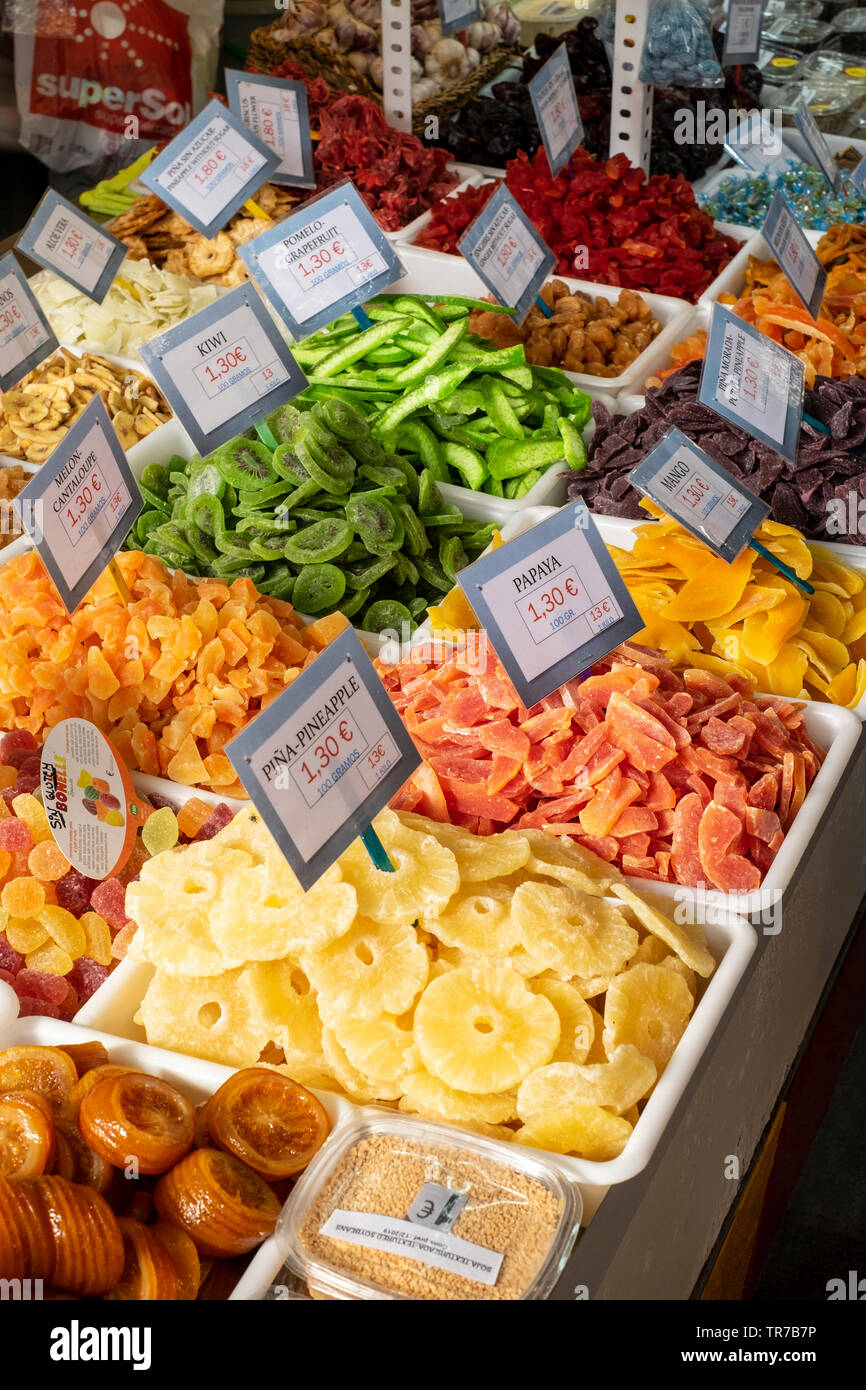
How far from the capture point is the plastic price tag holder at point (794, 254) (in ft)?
9.14

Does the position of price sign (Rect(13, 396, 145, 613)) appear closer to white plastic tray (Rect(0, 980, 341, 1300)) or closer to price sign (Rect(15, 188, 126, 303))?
white plastic tray (Rect(0, 980, 341, 1300))

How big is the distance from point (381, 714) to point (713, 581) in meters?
0.87

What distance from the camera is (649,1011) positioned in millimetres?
1572

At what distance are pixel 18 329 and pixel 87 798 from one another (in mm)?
1112

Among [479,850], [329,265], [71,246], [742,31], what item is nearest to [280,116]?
[71,246]

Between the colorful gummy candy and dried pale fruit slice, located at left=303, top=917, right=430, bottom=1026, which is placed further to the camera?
the colorful gummy candy

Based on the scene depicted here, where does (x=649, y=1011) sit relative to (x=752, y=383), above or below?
below

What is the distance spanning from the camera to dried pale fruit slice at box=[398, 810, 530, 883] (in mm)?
1658

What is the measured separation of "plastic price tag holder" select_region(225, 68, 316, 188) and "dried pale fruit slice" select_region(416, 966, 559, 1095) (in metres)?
2.51

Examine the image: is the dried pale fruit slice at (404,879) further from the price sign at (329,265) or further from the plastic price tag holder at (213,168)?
the plastic price tag holder at (213,168)

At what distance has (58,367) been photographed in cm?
305

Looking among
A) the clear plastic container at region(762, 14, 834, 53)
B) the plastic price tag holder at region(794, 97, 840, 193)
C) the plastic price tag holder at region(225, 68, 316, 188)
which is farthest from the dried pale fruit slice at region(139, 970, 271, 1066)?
the clear plastic container at region(762, 14, 834, 53)

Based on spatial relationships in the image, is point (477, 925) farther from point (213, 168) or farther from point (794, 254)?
point (213, 168)

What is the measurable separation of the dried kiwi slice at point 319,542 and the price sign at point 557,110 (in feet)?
4.90
